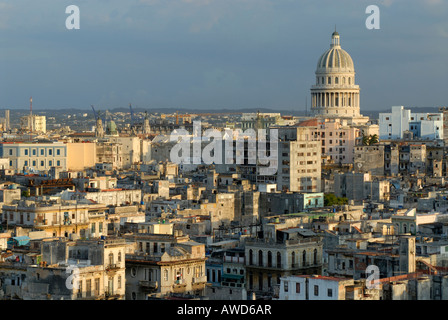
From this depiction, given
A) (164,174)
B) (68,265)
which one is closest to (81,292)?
(68,265)

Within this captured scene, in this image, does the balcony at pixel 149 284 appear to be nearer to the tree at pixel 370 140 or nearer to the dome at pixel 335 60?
the tree at pixel 370 140

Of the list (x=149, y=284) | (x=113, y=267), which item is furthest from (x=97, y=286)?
(x=149, y=284)

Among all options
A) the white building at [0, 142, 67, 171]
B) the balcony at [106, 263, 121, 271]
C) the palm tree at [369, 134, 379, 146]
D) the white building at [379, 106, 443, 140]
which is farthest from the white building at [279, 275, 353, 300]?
the white building at [379, 106, 443, 140]

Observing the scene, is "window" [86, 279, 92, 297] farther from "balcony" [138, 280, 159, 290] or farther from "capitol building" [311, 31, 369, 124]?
"capitol building" [311, 31, 369, 124]

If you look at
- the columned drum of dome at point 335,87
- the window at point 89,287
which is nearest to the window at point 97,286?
the window at point 89,287

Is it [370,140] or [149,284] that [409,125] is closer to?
[370,140]

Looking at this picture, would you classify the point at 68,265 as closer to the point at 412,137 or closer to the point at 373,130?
the point at 412,137

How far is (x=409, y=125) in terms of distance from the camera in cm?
13138

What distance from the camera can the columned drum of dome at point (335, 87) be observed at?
15025 centimetres

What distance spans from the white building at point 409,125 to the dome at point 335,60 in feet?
54.9

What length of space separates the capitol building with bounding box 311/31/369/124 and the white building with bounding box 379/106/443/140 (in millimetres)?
15581

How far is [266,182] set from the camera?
86438mm

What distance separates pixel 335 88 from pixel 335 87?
171mm
